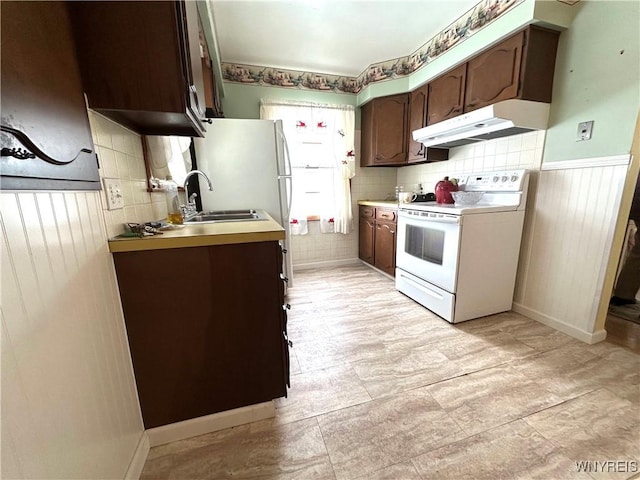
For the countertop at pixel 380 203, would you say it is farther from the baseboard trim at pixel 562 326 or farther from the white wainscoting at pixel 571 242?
the baseboard trim at pixel 562 326

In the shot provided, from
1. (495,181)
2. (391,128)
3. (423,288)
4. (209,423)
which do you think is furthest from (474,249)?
(209,423)

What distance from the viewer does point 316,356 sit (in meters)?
1.75

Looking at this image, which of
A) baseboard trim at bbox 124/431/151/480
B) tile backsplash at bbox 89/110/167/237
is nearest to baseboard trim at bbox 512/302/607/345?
baseboard trim at bbox 124/431/151/480

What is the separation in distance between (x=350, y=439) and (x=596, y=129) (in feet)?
7.91

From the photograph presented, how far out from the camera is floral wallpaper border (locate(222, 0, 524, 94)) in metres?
2.18

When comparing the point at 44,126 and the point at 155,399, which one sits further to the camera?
the point at 155,399

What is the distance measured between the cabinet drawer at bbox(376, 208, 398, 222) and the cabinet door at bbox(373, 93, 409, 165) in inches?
26.0

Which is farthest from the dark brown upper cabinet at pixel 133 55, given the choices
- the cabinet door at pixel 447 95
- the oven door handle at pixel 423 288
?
the cabinet door at pixel 447 95

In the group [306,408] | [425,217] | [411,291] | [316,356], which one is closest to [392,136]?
[425,217]

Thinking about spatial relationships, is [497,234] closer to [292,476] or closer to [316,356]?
[316,356]

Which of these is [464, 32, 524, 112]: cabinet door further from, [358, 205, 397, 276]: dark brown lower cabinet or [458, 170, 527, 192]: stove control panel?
[358, 205, 397, 276]: dark brown lower cabinet

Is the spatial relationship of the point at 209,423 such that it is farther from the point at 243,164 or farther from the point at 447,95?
the point at 447,95

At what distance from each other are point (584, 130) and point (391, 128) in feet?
5.83

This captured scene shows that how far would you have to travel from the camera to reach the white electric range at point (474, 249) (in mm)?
1983
